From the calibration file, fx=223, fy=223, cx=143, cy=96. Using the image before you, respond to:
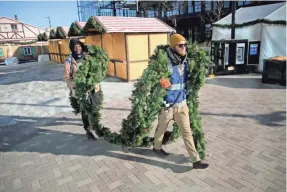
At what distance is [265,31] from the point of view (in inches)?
435

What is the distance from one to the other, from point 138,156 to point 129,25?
25.8ft

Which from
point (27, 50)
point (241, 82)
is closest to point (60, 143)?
A: point (241, 82)

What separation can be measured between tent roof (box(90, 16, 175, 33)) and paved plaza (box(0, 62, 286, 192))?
453 centimetres

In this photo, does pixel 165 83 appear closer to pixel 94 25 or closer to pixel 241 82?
pixel 241 82

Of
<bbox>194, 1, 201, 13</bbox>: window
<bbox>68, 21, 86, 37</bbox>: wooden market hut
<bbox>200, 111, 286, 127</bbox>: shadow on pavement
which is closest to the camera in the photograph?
<bbox>200, 111, 286, 127</bbox>: shadow on pavement

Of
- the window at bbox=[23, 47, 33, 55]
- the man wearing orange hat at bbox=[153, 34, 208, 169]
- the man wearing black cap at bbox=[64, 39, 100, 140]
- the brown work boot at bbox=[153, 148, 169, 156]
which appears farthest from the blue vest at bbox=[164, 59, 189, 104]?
the window at bbox=[23, 47, 33, 55]

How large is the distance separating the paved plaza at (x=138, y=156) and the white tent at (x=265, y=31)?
17.5 feet

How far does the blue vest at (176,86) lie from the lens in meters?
3.25

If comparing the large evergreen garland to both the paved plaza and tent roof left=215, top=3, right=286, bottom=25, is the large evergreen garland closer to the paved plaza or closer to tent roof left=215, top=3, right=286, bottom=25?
the paved plaza

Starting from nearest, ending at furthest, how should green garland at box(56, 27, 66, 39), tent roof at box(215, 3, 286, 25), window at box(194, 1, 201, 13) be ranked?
tent roof at box(215, 3, 286, 25) → green garland at box(56, 27, 66, 39) → window at box(194, 1, 201, 13)

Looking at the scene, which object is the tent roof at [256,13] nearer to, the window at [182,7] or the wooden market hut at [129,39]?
the wooden market hut at [129,39]

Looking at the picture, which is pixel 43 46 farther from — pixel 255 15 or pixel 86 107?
pixel 86 107

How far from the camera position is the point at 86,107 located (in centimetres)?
439

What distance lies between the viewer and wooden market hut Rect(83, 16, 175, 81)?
10086 millimetres
